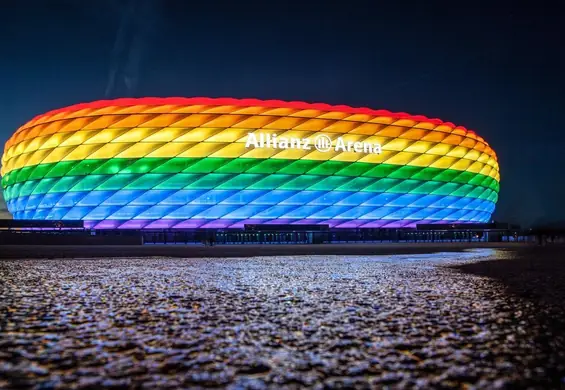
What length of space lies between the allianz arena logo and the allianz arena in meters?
0.08

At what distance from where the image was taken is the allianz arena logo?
38312 mm

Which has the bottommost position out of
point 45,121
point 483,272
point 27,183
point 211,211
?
point 483,272

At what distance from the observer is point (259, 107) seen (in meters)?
38.8

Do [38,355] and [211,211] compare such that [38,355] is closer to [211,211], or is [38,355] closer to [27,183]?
[211,211]

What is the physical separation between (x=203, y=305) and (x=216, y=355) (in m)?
2.37

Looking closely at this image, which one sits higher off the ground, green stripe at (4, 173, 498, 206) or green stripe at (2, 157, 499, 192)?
green stripe at (2, 157, 499, 192)

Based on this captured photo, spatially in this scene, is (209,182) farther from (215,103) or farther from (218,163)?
(215,103)

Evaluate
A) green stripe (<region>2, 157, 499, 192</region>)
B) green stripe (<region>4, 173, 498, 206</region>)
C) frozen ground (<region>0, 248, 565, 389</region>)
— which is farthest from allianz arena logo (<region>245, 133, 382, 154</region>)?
frozen ground (<region>0, 248, 565, 389</region>)

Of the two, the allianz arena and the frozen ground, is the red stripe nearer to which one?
the allianz arena

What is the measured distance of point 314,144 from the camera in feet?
130

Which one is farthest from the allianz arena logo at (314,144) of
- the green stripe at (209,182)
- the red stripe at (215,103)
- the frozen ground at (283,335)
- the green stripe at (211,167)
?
the frozen ground at (283,335)

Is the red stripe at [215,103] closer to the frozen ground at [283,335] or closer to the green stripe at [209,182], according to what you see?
the green stripe at [209,182]

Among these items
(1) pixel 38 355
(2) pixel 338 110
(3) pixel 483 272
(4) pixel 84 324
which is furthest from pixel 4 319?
(2) pixel 338 110

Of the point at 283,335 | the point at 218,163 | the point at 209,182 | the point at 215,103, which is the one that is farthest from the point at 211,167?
the point at 283,335
